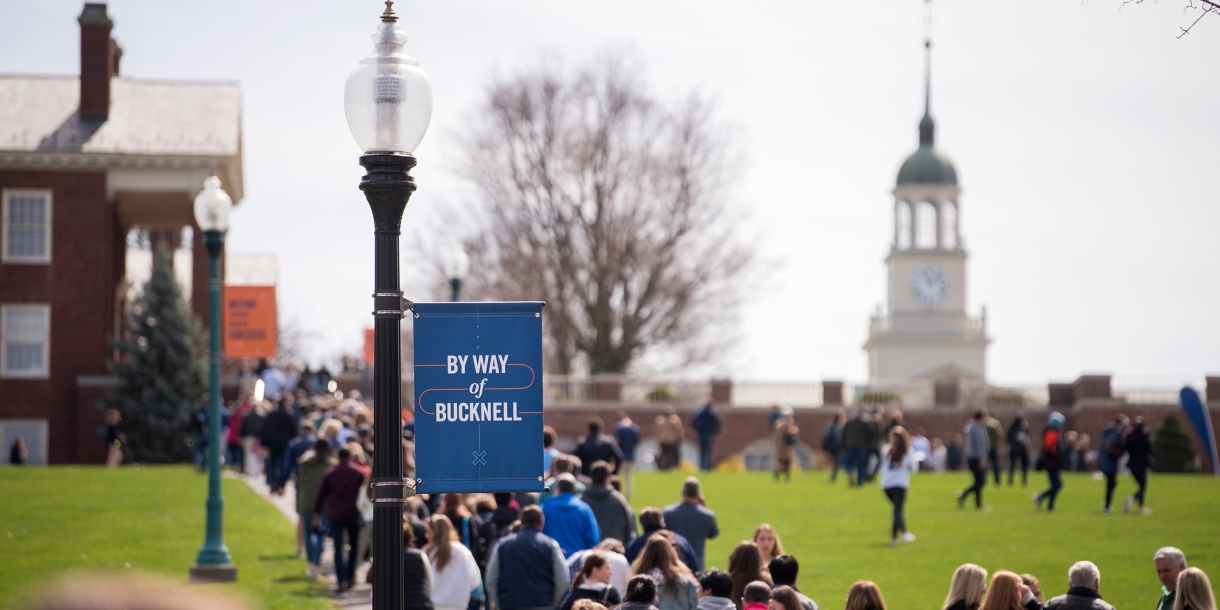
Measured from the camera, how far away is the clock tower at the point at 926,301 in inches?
3541

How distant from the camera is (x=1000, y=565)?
17.9 meters

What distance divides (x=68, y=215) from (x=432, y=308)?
124 ft

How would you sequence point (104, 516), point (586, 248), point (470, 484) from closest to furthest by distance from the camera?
point (470, 484), point (104, 516), point (586, 248)

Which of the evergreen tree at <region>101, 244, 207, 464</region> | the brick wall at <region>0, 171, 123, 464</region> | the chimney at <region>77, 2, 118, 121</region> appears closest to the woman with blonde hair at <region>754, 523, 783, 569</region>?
the evergreen tree at <region>101, 244, 207, 464</region>

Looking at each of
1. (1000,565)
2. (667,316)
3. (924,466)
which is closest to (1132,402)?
(924,466)

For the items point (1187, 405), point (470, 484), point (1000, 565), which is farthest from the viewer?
point (1187, 405)

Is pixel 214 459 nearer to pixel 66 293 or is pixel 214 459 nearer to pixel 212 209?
pixel 212 209

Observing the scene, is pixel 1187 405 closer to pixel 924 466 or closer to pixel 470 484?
pixel 924 466

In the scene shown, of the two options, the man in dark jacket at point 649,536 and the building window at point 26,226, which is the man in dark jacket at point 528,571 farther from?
the building window at point 26,226

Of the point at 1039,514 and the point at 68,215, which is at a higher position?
the point at 68,215

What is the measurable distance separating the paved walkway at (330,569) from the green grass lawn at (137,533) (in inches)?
9.4

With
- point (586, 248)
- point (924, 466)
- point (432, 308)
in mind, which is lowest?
point (924, 466)

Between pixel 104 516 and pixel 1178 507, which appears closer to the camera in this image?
pixel 104 516

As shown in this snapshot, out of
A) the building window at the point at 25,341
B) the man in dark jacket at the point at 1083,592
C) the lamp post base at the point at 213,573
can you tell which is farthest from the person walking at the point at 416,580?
the building window at the point at 25,341
